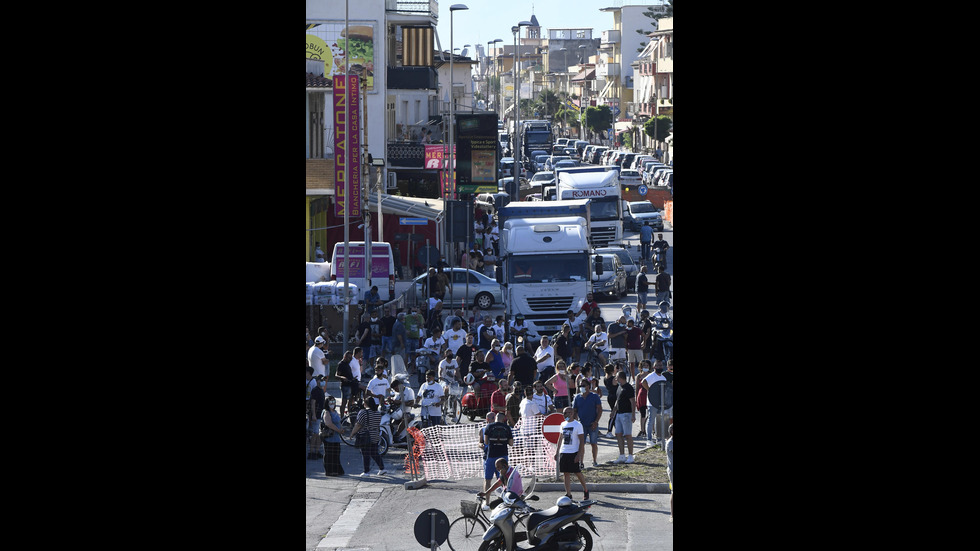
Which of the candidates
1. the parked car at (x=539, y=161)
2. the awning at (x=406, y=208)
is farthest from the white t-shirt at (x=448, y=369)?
the parked car at (x=539, y=161)

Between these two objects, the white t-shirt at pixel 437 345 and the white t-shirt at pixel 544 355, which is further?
the white t-shirt at pixel 437 345

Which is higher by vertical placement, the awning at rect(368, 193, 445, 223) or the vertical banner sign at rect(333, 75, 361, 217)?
the vertical banner sign at rect(333, 75, 361, 217)

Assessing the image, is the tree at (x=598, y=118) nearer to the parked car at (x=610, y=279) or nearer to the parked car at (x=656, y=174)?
the parked car at (x=656, y=174)

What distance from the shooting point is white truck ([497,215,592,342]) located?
1088 inches

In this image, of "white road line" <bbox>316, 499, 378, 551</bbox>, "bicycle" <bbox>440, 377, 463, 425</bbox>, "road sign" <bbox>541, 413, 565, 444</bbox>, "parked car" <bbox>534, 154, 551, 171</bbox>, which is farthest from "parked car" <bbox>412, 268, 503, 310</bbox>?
"parked car" <bbox>534, 154, 551, 171</bbox>

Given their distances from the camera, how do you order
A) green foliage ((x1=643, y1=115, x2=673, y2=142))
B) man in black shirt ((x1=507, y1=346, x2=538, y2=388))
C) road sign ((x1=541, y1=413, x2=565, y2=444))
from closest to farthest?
road sign ((x1=541, y1=413, x2=565, y2=444)), man in black shirt ((x1=507, y1=346, x2=538, y2=388)), green foliage ((x1=643, y1=115, x2=673, y2=142))

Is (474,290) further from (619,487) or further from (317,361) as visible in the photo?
(619,487)

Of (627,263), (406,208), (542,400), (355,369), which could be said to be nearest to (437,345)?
(355,369)

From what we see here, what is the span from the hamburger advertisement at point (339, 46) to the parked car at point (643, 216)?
12.0 meters

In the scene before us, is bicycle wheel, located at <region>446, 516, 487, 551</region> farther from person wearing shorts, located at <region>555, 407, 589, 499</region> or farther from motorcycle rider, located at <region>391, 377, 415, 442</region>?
motorcycle rider, located at <region>391, 377, 415, 442</region>

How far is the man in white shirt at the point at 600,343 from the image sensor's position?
22844mm

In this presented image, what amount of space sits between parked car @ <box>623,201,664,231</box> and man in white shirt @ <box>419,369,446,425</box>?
102 feet

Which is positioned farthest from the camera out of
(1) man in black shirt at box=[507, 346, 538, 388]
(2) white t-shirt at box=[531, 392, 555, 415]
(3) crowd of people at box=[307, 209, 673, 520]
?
(1) man in black shirt at box=[507, 346, 538, 388]
